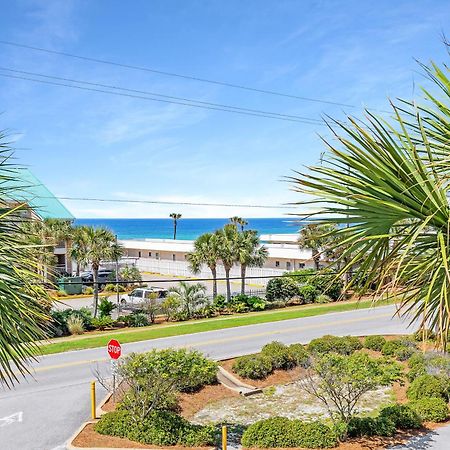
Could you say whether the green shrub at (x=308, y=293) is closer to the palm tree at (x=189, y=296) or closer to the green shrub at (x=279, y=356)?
the palm tree at (x=189, y=296)

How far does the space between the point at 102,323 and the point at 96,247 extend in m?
6.17

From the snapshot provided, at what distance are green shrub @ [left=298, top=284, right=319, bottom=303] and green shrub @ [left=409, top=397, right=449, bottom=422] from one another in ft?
74.3

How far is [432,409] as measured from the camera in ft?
44.7

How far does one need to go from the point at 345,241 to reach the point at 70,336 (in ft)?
79.7

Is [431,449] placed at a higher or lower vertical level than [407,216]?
lower

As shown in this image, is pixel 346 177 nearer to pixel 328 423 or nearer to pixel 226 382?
pixel 328 423

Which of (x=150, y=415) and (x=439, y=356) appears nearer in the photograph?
(x=150, y=415)

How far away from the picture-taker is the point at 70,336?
26.4 meters

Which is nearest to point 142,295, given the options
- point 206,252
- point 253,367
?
point 206,252

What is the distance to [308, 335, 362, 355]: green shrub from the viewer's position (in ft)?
68.6

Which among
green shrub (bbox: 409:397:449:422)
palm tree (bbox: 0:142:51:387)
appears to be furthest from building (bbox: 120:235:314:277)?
palm tree (bbox: 0:142:51:387)

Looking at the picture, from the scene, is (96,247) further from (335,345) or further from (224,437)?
(224,437)

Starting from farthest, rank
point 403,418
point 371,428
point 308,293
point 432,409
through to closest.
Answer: point 308,293 → point 432,409 → point 403,418 → point 371,428

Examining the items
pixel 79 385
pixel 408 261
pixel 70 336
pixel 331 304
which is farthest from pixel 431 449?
pixel 331 304
